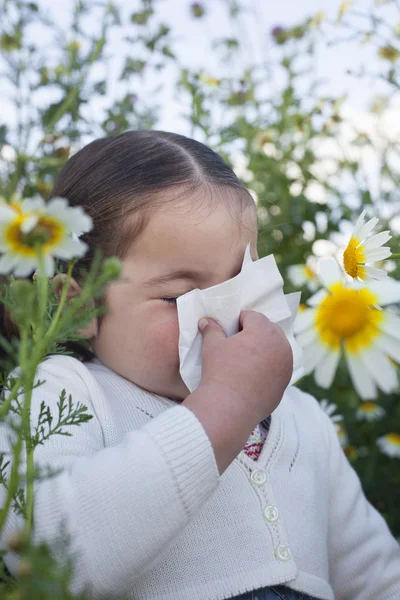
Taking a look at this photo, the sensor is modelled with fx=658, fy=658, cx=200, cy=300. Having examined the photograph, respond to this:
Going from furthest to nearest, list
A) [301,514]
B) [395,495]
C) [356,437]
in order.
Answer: [356,437]
[395,495]
[301,514]

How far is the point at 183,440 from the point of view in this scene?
0.71m

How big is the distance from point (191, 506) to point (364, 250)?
377 mm

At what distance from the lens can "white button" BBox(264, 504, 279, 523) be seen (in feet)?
3.04

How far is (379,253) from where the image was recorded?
0.80 metres

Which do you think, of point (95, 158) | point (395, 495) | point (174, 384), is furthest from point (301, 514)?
point (395, 495)

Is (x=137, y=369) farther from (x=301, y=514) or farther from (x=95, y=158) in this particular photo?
(x=95, y=158)

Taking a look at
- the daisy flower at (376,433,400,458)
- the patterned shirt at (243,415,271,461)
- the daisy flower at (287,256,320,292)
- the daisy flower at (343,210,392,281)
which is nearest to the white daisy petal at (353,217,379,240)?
the daisy flower at (343,210,392,281)

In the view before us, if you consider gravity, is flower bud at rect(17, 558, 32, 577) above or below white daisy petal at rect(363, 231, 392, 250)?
below

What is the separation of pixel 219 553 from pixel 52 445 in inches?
11.0

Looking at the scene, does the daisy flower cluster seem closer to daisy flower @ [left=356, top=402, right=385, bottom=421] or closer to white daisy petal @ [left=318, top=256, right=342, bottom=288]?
white daisy petal @ [left=318, top=256, right=342, bottom=288]

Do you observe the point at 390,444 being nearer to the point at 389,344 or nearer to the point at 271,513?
the point at 271,513

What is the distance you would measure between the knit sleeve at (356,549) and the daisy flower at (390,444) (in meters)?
0.59

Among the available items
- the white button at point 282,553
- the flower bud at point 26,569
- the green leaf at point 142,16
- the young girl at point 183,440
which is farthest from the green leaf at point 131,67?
the flower bud at point 26,569

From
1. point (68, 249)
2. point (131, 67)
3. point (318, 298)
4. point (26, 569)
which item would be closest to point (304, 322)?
point (318, 298)
